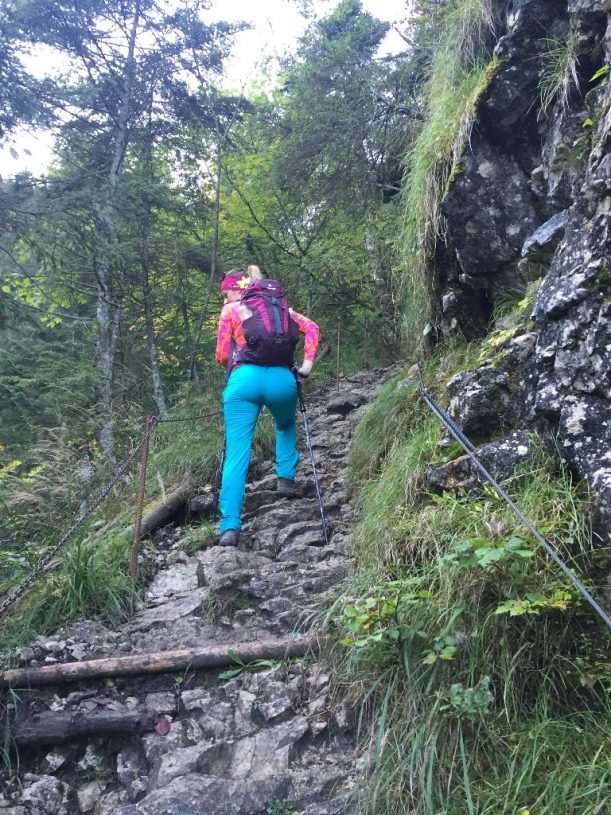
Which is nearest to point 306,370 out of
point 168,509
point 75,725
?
point 168,509

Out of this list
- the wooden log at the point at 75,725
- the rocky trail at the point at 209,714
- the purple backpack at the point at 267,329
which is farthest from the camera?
the purple backpack at the point at 267,329

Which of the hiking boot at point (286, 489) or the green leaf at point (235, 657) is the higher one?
the hiking boot at point (286, 489)

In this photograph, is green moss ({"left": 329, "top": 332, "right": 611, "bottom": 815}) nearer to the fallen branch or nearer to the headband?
the fallen branch

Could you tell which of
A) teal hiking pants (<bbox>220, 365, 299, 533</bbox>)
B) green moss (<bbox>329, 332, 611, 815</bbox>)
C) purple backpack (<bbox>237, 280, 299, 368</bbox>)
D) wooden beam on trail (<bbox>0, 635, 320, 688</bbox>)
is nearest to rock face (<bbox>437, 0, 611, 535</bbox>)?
green moss (<bbox>329, 332, 611, 815</bbox>)

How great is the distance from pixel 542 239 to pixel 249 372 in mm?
2514

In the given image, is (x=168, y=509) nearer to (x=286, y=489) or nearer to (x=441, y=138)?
(x=286, y=489)

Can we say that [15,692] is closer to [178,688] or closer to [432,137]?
[178,688]

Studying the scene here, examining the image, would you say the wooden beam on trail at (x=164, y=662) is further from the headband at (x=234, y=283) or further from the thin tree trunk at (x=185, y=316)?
the thin tree trunk at (x=185, y=316)

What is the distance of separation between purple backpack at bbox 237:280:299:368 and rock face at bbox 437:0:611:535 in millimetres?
1433

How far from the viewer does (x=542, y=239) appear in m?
4.71

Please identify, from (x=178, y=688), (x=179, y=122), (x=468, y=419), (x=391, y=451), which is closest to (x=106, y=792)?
(x=178, y=688)

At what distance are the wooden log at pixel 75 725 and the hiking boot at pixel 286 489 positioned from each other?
9.94 feet

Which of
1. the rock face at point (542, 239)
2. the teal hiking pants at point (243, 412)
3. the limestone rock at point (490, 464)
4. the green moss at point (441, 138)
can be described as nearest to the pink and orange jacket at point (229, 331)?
the teal hiking pants at point (243, 412)

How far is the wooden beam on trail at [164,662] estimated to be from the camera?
132 inches
